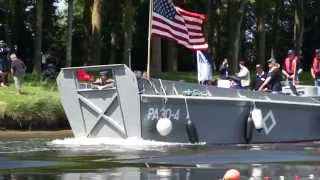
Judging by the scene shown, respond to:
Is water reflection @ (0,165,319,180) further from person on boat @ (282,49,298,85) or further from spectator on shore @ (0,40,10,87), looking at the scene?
A: spectator on shore @ (0,40,10,87)

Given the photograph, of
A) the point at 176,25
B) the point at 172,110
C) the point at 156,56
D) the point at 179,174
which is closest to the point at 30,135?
the point at 172,110

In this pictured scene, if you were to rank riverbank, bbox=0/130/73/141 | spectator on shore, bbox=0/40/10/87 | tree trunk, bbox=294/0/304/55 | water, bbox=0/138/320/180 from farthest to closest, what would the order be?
tree trunk, bbox=294/0/304/55
spectator on shore, bbox=0/40/10/87
riverbank, bbox=0/130/73/141
water, bbox=0/138/320/180

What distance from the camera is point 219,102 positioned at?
2436cm

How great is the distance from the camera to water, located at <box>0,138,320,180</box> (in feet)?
53.9

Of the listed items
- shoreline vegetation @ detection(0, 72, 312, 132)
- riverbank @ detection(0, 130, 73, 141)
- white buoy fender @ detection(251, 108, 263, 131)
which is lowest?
riverbank @ detection(0, 130, 73, 141)

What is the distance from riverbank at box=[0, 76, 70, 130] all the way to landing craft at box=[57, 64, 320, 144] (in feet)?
18.1

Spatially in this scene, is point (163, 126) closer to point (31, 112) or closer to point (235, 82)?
point (235, 82)

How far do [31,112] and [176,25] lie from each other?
7.57 meters

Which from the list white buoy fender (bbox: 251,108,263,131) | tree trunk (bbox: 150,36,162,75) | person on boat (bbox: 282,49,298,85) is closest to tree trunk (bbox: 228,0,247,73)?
tree trunk (bbox: 150,36,162,75)

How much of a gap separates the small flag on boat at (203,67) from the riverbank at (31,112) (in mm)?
5822

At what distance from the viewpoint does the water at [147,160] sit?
16.4 metres

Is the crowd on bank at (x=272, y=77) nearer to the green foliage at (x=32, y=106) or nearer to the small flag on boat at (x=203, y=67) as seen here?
the small flag on boat at (x=203, y=67)

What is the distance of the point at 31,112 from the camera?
2977 cm

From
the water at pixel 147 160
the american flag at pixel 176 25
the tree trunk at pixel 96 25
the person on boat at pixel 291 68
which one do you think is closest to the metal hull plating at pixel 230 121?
the water at pixel 147 160
